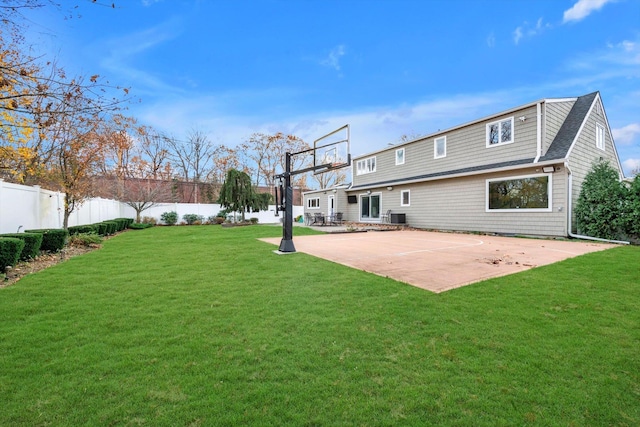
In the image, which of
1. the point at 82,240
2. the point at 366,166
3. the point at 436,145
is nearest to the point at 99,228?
the point at 82,240

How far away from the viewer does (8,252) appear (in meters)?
5.55

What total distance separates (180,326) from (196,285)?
162 centimetres

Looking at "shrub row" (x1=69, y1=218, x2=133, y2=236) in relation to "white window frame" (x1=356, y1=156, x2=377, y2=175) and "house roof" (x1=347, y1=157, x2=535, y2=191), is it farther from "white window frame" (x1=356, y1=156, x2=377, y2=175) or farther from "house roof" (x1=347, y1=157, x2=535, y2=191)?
"white window frame" (x1=356, y1=156, x2=377, y2=175)

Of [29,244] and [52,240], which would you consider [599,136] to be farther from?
[52,240]

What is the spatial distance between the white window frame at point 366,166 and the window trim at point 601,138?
415 inches

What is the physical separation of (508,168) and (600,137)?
16.4ft

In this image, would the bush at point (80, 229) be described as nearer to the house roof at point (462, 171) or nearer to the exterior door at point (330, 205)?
the house roof at point (462, 171)

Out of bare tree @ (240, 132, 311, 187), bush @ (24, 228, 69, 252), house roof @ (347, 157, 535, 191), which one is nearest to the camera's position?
bush @ (24, 228, 69, 252)

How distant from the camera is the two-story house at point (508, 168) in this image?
34.2 feet

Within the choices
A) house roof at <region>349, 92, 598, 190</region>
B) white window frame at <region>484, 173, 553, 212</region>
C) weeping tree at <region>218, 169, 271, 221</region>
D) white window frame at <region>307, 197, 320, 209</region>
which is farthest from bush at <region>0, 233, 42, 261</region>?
white window frame at <region>307, 197, 320, 209</region>

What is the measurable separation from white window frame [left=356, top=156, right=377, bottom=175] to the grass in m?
15.4

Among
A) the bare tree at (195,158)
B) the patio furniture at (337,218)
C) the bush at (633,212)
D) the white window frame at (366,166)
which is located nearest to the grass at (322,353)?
the bush at (633,212)

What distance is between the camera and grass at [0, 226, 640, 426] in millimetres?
1906

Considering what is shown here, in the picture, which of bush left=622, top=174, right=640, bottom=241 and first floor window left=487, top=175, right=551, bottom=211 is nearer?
bush left=622, top=174, right=640, bottom=241
